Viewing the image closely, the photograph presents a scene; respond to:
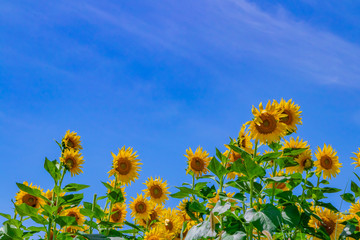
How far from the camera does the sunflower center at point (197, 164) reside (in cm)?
623

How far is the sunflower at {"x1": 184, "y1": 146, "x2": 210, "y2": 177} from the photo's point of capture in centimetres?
623

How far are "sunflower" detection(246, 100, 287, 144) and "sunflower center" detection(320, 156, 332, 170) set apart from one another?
4.69 feet

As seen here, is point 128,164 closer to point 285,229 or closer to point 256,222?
point 285,229

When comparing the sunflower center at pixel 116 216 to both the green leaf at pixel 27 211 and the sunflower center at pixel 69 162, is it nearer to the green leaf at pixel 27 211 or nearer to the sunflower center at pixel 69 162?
the sunflower center at pixel 69 162

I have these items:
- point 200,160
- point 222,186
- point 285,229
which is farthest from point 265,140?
point 200,160

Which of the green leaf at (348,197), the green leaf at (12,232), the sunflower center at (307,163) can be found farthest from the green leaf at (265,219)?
the green leaf at (12,232)

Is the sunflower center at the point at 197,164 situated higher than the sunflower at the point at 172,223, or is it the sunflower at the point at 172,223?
the sunflower center at the point at 197,164

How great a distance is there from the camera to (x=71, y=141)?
19.0ft

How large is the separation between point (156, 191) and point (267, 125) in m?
3.00

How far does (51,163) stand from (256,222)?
2481 millimetres

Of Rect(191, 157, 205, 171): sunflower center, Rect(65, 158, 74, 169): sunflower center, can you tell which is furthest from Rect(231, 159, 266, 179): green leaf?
Rect(65, 158, 74, 169): sunflower center

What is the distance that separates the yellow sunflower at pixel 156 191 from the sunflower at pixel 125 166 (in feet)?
2.84

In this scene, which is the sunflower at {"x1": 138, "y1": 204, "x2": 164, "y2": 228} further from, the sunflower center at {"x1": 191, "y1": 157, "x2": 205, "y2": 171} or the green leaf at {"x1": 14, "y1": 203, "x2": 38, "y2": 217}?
the green leaf at {"x1": 14, "y1": 203, "x2": 38, "y2": 217}

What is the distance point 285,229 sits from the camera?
16.6 feet
